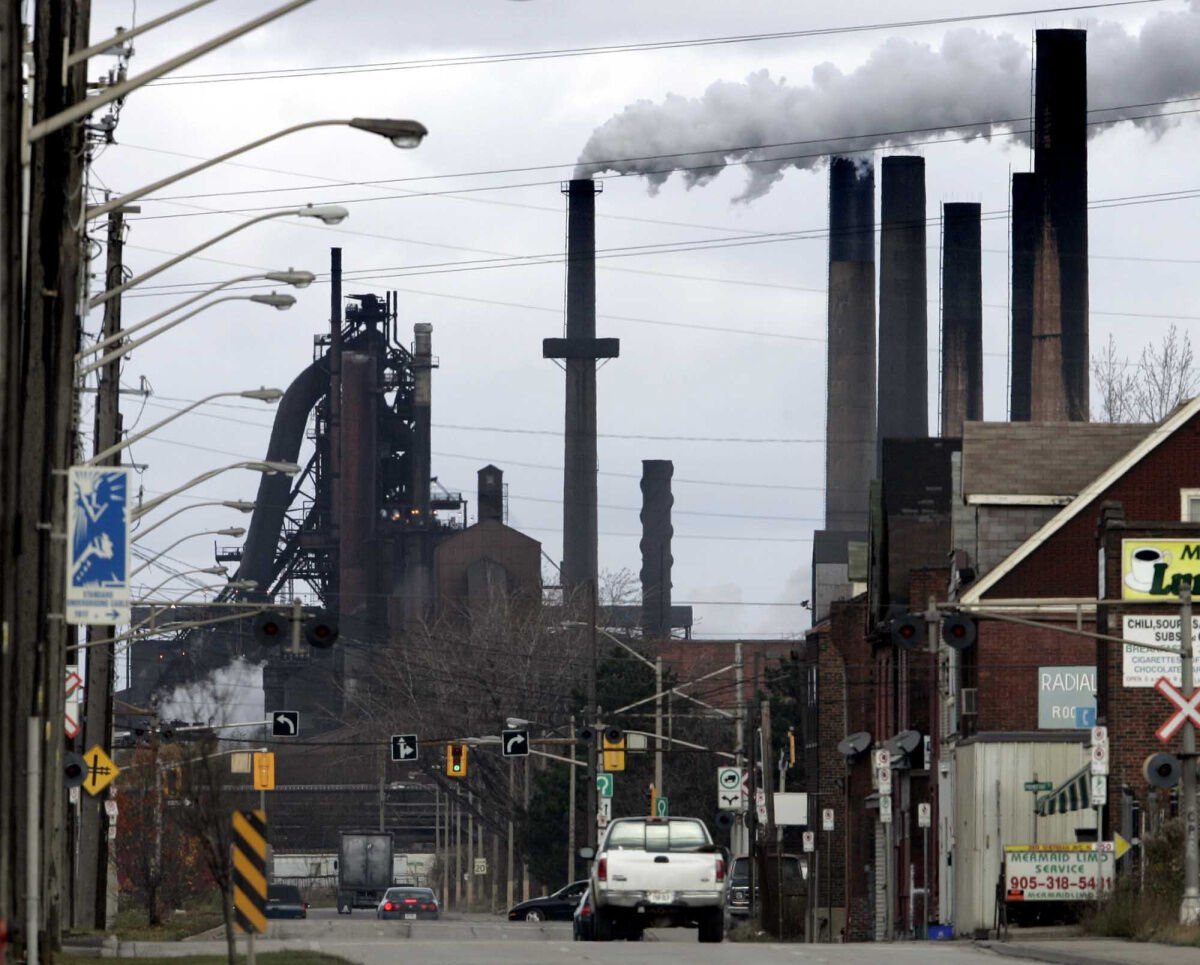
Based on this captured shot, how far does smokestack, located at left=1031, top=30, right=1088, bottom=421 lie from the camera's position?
85.9m

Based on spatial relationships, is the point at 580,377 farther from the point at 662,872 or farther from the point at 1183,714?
the point at 662,872

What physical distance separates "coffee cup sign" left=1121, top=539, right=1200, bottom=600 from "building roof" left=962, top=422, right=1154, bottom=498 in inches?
363

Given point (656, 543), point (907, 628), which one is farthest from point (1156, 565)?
point (656, 543)

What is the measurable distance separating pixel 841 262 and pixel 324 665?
39.7 meters

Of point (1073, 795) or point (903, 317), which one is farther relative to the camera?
point (903, 317)

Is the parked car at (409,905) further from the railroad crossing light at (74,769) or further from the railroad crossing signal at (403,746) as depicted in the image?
the railroad crossing light at (74,769)

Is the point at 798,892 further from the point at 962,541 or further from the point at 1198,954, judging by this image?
the point at 1198,954

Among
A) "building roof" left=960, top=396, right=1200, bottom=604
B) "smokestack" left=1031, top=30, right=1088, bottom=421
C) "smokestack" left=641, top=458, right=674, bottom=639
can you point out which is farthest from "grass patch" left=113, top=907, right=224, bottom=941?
"smokestack" left=641, top=458, right=674, bottom=639

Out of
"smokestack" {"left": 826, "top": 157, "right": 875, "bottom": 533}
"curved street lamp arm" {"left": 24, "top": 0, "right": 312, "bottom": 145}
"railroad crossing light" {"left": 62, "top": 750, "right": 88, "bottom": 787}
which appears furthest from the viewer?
"smokestack" {"left": 826, "top": 157, "right": 875, "bottom": 533}

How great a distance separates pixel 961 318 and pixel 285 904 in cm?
3706

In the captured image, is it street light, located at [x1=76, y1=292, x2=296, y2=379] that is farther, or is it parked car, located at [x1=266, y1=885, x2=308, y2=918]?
parked car, located at [x1=266, y1=885, x2=308, y2=918]

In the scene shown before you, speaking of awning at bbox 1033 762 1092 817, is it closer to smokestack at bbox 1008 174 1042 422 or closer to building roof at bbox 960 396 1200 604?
building roof at bbox 960 396 1200 604

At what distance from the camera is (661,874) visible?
3203cm

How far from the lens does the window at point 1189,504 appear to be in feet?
158
